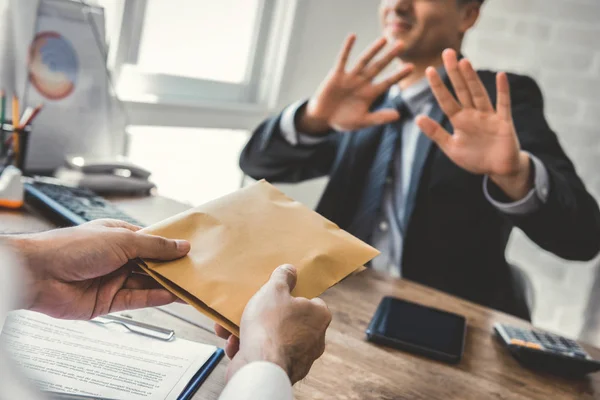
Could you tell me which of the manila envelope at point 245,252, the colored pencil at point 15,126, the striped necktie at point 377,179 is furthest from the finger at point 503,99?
the colored pencil at point 15,126

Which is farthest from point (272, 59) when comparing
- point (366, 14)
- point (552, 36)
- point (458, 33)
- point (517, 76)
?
point (552, 36)

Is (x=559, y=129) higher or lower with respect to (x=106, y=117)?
higher

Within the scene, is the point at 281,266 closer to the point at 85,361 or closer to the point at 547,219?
the point at 85,361

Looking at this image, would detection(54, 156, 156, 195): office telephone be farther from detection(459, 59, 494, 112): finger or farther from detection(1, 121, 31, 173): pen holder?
detection(459, 59, 494, 112): finger

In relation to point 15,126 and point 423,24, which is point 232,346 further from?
point 423,24

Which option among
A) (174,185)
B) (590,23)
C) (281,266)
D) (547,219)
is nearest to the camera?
(281,266)

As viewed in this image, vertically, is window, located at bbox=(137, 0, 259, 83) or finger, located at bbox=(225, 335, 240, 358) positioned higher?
window, located at bbox=(137, 0, 259, 83)

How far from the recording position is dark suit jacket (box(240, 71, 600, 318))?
1.36 meters

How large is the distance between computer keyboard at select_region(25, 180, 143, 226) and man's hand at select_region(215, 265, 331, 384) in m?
0.52

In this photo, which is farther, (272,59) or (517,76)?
(272,59)

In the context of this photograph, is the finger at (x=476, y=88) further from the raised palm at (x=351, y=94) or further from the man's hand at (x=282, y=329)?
the man's hand at (x=282, y=329)

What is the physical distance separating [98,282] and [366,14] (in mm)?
2115

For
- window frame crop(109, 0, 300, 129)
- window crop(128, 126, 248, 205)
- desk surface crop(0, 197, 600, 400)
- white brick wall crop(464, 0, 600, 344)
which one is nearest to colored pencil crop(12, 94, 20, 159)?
desk surface crop(0, 197, 600, 400)

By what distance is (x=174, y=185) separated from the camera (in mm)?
2170
